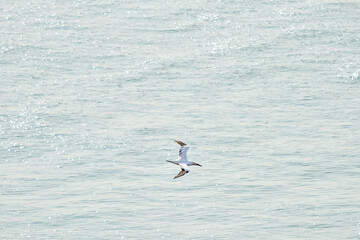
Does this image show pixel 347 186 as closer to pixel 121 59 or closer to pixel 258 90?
pixel 258 90

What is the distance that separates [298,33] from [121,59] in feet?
70.7

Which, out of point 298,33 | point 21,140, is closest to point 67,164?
point 21,140

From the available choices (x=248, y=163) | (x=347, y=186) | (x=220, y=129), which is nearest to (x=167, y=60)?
(x=220, y=129)

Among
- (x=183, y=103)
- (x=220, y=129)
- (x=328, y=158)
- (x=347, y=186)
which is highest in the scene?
(x=183, y=103)

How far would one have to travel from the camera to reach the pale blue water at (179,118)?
7138 centimetres

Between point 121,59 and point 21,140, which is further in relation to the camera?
point 121,59

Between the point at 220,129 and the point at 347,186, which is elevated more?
the point at 220,129

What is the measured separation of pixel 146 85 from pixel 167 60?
812 centimetres

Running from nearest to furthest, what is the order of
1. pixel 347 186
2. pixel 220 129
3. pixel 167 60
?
pixel 347 186 < pixel 220 129 < pixel 167 60

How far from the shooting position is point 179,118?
9144cm

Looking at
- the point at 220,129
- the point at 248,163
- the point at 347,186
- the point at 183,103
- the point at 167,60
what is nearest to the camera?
the point at 347,186

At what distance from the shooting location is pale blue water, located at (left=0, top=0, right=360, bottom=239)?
71.4m

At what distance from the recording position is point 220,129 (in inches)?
3492

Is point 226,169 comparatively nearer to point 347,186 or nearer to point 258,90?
point 347,186
